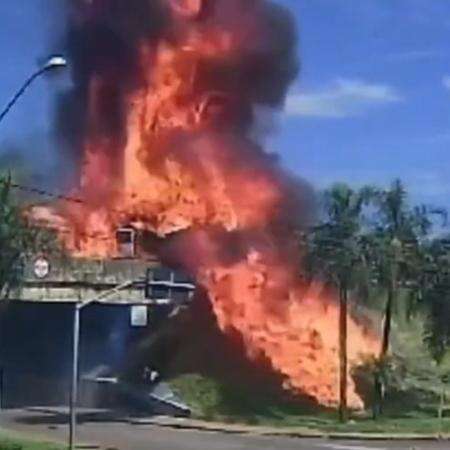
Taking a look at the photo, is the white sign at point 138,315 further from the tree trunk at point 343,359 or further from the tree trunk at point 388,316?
the tree trunk at point 388,316

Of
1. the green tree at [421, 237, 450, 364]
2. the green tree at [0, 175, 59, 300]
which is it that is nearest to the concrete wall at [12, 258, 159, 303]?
the green tree at [0, 175, 59, 300]

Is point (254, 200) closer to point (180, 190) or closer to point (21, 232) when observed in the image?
point (180, 190)

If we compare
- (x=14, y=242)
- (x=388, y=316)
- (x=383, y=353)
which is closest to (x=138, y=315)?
(x=14, y=242)

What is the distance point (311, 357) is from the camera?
79062mm

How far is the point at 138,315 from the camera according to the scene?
7875 centimetres

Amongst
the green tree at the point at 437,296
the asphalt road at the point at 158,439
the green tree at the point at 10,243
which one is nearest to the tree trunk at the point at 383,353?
the green tree at the point at 437,296

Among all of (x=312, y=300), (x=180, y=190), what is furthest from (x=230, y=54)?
(x=312, y=300)

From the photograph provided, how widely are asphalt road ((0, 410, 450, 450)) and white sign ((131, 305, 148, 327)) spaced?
1127 cm

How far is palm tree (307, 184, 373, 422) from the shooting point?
71125 mm

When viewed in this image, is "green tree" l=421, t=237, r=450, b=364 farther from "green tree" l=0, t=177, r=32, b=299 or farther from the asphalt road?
"green tree" l=0, t=177, r=32, b=299

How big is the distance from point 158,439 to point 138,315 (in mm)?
20625

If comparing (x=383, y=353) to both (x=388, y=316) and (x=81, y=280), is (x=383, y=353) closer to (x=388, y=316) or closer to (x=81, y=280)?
(x=388, y=316)

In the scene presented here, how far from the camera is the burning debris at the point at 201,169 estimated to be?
262 ft

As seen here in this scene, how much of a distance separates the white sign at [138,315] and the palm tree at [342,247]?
10988mm
